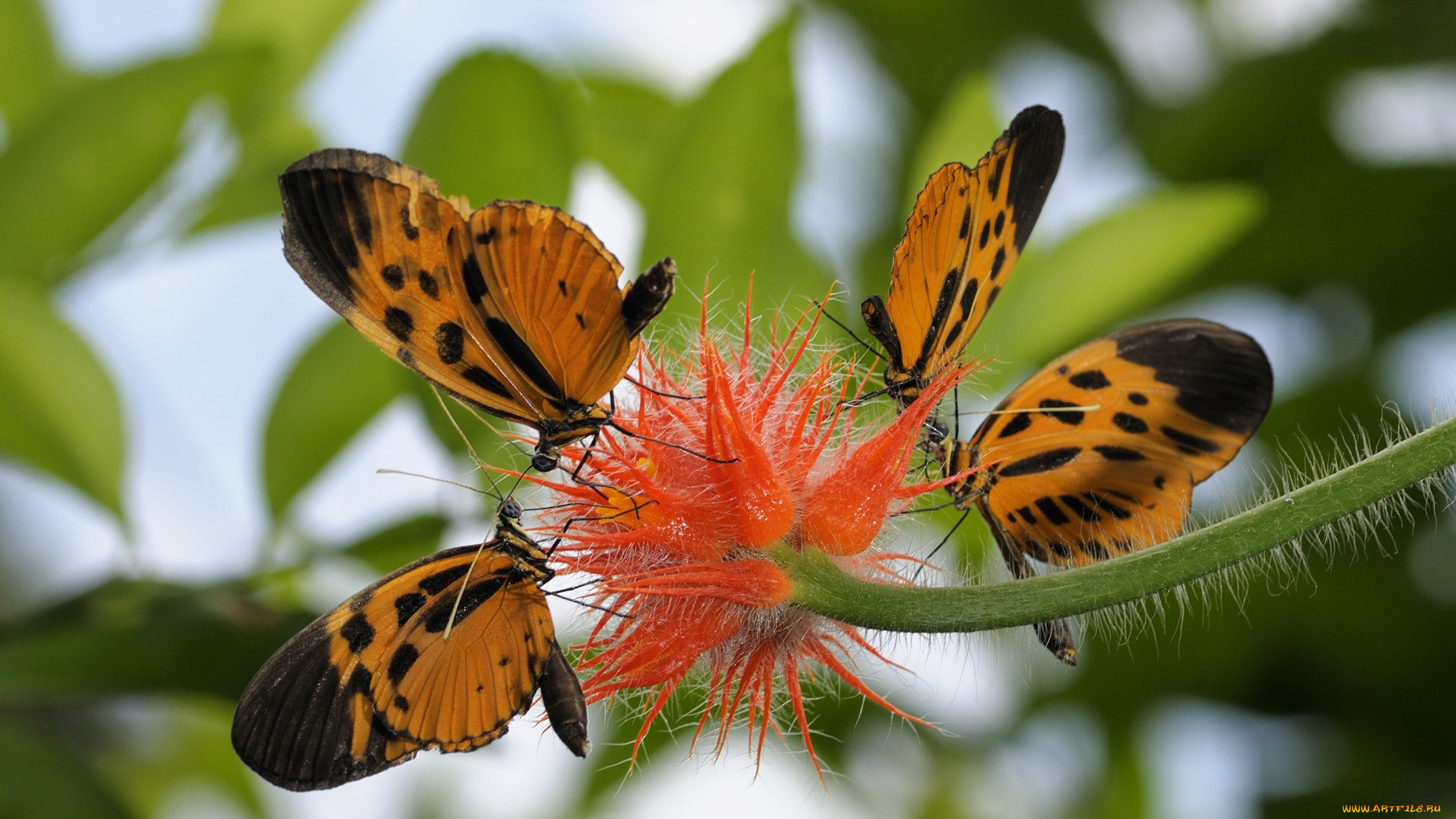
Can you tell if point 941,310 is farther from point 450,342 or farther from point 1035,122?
point 450,342

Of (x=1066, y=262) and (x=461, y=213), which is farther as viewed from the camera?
(x=1066, y=262)

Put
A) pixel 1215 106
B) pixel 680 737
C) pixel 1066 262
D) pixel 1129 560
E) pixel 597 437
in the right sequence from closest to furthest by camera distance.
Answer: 1. pixel 1129 560
2. pixel 597 437
3. pixel 1066 262
4. pixel 680 737
5. pixel 1215 106

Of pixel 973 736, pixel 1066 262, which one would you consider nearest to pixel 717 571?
pixel 1066 262

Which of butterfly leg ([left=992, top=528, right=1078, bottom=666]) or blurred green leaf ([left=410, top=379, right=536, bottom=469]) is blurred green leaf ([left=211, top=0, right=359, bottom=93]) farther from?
butterfly leg ([left=992, top=528, right=1078, bottom=666])

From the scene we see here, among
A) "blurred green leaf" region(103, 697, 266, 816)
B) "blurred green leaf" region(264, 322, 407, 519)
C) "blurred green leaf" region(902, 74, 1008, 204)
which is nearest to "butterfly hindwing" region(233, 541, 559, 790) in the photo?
"blurred green leaf" region(264, 322, 407, 519)

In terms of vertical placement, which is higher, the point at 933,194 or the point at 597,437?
the point at 933,194

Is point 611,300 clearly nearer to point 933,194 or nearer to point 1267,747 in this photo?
point 933,194
